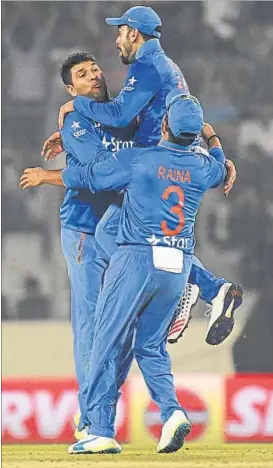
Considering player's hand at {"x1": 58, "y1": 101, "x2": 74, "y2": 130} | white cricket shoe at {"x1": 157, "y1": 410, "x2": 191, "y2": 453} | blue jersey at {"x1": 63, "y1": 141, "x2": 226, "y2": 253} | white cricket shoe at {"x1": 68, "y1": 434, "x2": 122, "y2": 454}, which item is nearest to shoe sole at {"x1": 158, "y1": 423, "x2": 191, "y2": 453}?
white cricket shoe at {"x1": 157, "y1": 410, "x2": 191, "y2": 453}

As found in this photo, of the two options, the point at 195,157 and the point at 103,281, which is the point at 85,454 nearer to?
the point at 103,281

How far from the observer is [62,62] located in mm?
4695

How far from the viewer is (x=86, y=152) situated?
4348 mm

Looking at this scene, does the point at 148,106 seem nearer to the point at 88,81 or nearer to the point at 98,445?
the point at 88,81

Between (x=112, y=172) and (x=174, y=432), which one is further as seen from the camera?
(x=174, y=432)

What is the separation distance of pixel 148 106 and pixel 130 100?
0.25 feet

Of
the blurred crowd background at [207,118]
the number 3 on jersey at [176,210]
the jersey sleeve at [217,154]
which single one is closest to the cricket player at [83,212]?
the blurred crowd background at [207,118]

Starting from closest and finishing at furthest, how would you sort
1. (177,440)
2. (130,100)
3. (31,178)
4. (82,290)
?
(130,100) → (177,440) → (82,290) → (31,178)

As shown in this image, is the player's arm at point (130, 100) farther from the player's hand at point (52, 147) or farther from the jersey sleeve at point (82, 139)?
the player's hand at point (52, 147)

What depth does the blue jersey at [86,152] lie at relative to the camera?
4.35 metres

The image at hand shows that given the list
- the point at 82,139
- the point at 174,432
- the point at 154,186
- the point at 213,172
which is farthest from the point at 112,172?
the point at 174,432

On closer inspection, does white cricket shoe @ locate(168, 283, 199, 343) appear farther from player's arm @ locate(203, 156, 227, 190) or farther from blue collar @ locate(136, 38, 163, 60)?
blue collar @ locate(136, 38, 163, 60)

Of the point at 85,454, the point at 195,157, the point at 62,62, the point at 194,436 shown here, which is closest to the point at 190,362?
the point at 194,436

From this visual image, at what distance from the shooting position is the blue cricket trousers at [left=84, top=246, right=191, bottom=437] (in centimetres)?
417
